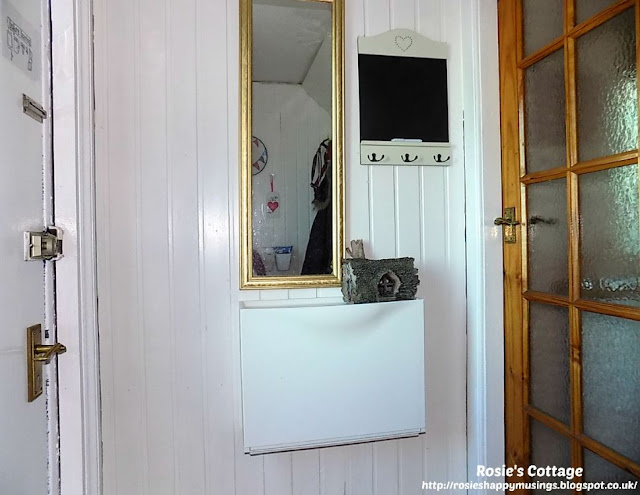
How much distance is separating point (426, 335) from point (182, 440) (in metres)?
0.83

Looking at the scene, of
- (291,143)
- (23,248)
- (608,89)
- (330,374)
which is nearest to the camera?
(23,248)

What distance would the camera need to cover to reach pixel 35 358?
2.86ft

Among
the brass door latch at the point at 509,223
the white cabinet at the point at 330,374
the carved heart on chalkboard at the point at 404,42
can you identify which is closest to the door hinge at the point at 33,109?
the white cabinet at the point at 330,374

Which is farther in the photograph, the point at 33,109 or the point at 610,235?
→ the point at 610,235

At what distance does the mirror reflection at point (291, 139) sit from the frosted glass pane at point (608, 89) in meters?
0.69

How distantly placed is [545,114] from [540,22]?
0.90 ft

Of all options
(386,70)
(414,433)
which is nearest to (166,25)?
(386,70)

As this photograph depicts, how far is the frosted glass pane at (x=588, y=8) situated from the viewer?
1004 mm

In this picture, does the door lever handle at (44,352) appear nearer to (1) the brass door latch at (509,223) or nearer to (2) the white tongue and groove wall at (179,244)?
(2) the white tongue and groove wall at (179,244)

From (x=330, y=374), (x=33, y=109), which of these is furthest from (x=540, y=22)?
(x=33, y=109)

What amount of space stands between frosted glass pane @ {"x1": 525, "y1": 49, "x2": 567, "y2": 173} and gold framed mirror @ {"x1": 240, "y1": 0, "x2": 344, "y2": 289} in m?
0.58

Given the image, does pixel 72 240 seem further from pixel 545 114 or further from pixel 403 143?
pixel 545 114

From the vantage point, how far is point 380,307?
116 cm

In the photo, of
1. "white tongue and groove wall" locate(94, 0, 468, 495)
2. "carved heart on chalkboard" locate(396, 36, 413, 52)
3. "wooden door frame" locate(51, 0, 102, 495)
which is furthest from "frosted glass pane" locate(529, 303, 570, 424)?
"wooden door frame" locate(51, 0, 102, 495)
